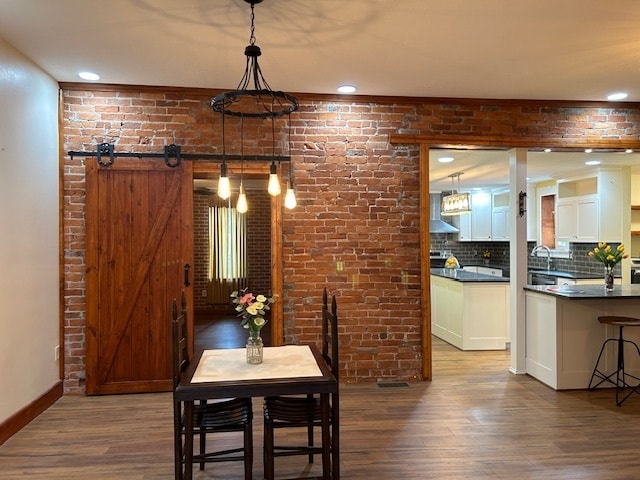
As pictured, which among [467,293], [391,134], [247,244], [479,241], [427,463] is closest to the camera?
[427,463]

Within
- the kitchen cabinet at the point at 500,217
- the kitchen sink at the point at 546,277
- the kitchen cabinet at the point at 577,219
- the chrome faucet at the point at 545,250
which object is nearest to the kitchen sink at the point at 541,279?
the kitchen sink at the point at 546,277

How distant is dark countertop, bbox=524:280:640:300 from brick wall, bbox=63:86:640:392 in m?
1.25

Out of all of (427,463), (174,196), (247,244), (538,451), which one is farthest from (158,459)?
(247,244)

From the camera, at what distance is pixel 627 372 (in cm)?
425

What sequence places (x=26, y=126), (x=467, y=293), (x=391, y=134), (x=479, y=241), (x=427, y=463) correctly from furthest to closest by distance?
1. (x=479, y=241)
2. (x=467, y=293)
3. (x=391, y=134)
4. (x=26, y=126)
5. (x=427, y=463)

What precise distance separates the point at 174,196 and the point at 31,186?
1.11 metres

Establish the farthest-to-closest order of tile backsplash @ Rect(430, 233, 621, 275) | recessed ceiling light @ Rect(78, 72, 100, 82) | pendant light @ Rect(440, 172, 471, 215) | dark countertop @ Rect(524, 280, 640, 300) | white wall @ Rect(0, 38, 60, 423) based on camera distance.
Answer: tile backsplash @ Rect(430, 233, 621, 275) < pendant light @ Rect(440, 172, 471, 215) < dark countertop @ Rect(524, 280, 640, 300) < recessed ceiling light @ Rect(78, 72, 100, 82) < white wall @ Rect(0, 38, 60, 423)

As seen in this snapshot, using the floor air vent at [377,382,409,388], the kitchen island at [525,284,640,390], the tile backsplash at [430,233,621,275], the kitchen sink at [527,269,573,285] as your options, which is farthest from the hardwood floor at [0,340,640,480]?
the tile backsplash at [430,233,621,275]

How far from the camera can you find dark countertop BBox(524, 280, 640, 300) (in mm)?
4045

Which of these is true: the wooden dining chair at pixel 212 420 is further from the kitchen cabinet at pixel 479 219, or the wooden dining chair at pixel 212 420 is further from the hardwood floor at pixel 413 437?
the kitchen cabinet at pixel 479 219

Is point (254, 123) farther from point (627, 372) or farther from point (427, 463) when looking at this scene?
point (627, 372)

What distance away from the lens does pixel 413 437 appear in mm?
3170

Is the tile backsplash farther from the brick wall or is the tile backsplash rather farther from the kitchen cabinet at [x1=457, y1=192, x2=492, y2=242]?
the brick wall

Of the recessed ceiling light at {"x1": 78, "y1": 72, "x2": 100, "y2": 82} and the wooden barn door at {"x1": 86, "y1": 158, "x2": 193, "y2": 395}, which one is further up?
the recessed ceiling light at {"x1": 78, "y1": 72, "x2": 100, "y2": 82}
